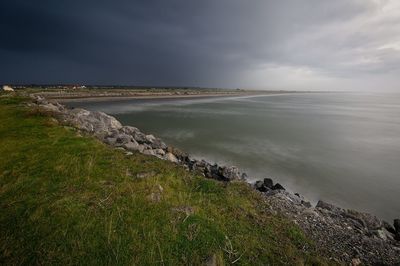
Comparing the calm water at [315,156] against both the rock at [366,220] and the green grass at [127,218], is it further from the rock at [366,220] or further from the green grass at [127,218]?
the green grass at [127,218]

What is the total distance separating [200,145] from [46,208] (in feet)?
56.2

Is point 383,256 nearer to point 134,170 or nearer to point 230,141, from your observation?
point 134,170

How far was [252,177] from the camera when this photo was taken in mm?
14250

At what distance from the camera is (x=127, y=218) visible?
5.31 m

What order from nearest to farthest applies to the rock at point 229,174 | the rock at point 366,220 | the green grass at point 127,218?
the green grass at point 127,218, the rock at point 366,220, the rock at point 229,174

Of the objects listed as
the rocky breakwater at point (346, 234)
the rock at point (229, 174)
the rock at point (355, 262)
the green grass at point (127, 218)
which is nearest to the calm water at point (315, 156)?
the rock at point (229, 174)

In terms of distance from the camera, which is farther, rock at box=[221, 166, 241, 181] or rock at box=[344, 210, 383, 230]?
rock at box=[221, 166, 241, 181]

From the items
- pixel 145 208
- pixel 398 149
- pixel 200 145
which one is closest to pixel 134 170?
pixel 145 208

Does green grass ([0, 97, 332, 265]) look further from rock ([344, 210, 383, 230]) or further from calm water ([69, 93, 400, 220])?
calm water ([69, 93, 400, 220])

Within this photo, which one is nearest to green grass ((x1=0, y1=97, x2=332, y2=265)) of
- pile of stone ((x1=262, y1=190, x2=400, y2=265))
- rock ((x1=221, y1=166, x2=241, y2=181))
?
pile of stone ((x1=262, y1=190, x2=400, y2=265))

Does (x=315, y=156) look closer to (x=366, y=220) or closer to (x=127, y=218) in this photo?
(x=366, y=220)

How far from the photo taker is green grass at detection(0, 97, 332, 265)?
438 cm

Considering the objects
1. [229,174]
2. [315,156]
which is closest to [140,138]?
[229,174]

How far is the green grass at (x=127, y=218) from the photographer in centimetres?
438
